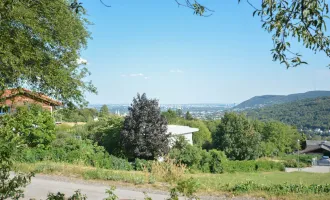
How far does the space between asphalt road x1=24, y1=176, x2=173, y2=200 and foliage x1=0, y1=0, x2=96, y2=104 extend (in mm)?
2423

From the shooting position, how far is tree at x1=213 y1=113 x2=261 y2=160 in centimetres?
3875

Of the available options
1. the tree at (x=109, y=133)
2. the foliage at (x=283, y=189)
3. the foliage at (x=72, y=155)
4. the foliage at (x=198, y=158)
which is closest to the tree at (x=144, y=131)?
the foliage at (x=198, y=158)

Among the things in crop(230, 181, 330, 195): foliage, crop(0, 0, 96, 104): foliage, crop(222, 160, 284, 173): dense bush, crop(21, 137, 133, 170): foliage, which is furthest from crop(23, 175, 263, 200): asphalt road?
crop(222, 160, 284, 173): dense bush

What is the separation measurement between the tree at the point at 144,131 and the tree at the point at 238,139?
19.4 m

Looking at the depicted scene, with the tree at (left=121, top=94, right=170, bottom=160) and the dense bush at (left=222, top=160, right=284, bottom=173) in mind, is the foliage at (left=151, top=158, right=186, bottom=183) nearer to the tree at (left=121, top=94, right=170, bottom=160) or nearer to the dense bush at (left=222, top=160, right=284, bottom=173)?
the tree at (left=121, top=94, right=170, bottom=160)

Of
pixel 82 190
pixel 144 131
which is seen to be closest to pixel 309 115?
pixel 144 131

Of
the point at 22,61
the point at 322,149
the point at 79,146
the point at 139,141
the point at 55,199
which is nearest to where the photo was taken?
the point at 55,199

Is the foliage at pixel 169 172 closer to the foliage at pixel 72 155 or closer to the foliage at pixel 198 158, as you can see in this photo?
the foliage at pixel 72 155

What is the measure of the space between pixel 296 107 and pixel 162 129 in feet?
391

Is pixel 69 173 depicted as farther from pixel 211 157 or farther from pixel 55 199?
pixel 211 157

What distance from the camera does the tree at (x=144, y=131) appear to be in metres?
20.8

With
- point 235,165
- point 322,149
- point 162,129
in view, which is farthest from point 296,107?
point 162,129

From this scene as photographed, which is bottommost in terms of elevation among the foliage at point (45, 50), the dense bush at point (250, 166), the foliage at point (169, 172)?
the dense bush at point (250, 166)

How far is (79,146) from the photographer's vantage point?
15.9 metres
